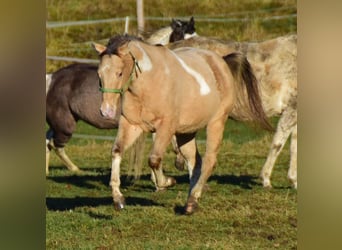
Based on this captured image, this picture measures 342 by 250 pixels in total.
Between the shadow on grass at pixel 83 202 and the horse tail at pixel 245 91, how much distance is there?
83 cm

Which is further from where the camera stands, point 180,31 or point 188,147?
point 180,31

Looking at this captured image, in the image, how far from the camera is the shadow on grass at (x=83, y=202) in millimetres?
5309

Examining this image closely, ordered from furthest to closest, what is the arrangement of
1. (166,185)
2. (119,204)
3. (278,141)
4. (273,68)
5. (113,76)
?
(273,68), (278,141), (166,185), (119,204), (113,76)

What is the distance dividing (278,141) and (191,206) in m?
1.84

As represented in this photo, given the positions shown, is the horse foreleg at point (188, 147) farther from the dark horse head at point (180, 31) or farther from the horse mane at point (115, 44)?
the dark horse head at point (180, 31)

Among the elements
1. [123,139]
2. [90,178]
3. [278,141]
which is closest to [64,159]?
[90,178]

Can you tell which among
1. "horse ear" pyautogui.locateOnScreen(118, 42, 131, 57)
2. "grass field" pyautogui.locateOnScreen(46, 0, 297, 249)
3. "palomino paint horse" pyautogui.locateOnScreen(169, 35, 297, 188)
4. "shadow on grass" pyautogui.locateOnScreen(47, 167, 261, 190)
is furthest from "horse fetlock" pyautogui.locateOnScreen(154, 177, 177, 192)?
"horse ear" pyautogui.locateOnScreen(118, 42, 131, 57)

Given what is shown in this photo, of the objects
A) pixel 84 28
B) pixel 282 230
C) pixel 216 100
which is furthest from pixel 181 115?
pixel 84 28

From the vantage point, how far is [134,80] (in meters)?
4.51

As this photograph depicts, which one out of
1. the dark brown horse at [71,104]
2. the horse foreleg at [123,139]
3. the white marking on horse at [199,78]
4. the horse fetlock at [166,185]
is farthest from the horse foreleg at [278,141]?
the horse foreleg at [123,139]

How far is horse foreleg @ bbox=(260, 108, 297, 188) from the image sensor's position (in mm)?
6305

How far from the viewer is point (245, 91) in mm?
5352

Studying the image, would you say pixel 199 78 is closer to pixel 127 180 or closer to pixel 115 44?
pixel 115 44

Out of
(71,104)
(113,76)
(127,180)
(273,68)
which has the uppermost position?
(113,76)
